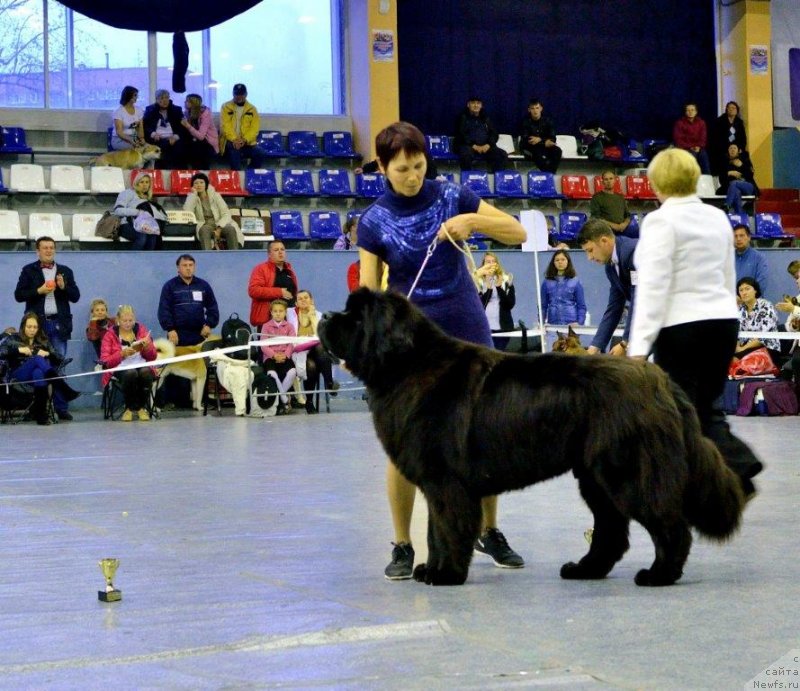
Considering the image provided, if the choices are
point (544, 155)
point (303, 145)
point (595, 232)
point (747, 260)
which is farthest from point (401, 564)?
point (544, 155)

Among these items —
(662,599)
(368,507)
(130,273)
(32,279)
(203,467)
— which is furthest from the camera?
(130,273)

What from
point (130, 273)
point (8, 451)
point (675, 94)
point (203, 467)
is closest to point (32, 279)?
point (130, 273)

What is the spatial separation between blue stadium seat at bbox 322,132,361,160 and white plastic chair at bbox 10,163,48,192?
191 inches

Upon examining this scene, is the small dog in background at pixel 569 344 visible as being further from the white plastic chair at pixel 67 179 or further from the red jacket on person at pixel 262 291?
the white plastic chair at pixel 67 179

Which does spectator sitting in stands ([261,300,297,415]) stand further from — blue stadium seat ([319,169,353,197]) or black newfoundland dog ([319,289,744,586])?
black newfoundland dog ([319,289,744,586])

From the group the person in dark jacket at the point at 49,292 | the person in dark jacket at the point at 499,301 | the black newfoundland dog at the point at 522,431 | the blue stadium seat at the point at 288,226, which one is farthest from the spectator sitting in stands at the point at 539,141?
the black newfoundland dog at the point at 522,431

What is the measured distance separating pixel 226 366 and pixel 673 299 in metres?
9.39

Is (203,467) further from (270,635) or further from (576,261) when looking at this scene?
(576,261)

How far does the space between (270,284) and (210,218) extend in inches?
112

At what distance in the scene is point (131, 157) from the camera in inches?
699

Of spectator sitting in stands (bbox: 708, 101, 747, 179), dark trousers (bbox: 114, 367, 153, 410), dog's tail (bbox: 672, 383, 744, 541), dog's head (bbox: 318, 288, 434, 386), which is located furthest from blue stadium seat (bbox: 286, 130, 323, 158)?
dog's tail (bbox: 672, 383, 744, 541)

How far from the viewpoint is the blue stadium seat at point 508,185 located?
1939cm

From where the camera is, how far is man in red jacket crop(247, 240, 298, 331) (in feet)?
45.3

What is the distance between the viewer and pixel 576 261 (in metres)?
15.7
